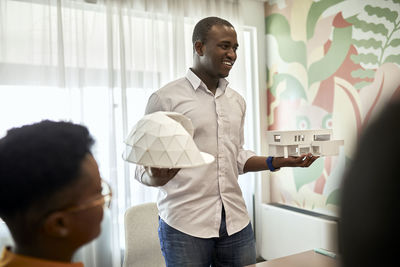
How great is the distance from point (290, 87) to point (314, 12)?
73 cm

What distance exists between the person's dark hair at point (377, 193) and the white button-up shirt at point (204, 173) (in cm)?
126

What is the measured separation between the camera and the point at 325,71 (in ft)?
9.91

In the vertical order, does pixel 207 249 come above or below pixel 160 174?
below

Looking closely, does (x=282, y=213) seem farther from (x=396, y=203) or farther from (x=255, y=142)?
(x=396, y=203)

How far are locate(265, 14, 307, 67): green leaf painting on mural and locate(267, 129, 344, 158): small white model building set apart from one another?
1.57 metres

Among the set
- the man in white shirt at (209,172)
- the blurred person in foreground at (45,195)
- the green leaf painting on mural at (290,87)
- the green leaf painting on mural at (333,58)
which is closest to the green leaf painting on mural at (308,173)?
the green leaf painting on mural at (290,87)

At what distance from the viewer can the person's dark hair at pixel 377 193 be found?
0.86ft

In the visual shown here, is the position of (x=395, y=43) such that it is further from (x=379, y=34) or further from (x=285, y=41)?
(x=285, y=41)

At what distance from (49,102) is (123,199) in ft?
3.26

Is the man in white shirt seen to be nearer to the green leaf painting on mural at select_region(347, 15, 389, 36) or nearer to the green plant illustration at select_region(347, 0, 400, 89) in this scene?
the green plant illustration at select_region(347, 0, 400, 89)

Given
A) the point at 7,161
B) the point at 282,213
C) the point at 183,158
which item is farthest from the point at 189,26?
the point at 7,161

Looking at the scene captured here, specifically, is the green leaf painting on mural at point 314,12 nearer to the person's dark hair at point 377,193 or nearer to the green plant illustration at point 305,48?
the green plant illustration at point 305,48

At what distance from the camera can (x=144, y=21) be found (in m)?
2.96

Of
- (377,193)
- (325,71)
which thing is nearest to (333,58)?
(325,71)
